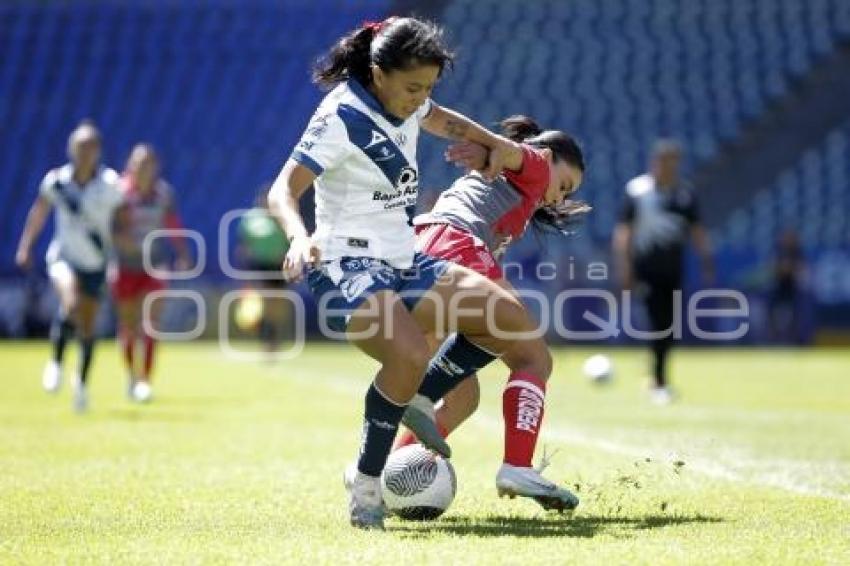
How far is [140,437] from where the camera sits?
10992 millimetres

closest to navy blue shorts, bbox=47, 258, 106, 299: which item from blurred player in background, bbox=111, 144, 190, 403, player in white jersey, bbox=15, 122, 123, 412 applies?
player in white jersey, bbox=15, 122, 123, 412

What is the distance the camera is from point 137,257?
1527cm

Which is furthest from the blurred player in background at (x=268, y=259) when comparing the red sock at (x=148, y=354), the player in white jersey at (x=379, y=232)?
the player in white jersey at (x=379, y=232)

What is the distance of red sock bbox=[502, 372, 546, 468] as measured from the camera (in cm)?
655

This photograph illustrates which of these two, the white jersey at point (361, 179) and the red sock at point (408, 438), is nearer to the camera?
the white jersey at point (361, 179)

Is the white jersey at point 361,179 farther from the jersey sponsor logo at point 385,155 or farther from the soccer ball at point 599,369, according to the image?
the soccer ball at point 599,369

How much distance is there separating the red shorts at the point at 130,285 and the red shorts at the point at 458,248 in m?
8.56

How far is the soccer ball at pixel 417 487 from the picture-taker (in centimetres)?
670

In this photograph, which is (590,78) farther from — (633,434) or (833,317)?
(633,434)

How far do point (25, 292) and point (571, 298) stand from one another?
8.79 m

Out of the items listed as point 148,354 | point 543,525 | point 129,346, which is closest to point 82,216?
point 129,346

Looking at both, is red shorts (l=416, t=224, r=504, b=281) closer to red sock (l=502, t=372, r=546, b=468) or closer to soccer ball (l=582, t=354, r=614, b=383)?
red sock (l=502, t=372, r=546, b=468)

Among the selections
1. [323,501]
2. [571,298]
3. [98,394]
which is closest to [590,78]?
[571,298]

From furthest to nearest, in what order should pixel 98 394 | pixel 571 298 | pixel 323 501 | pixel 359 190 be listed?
1. pixel 571 298
2. pixel 98 394
3. pixel 323 501
4. pixel 359 190
